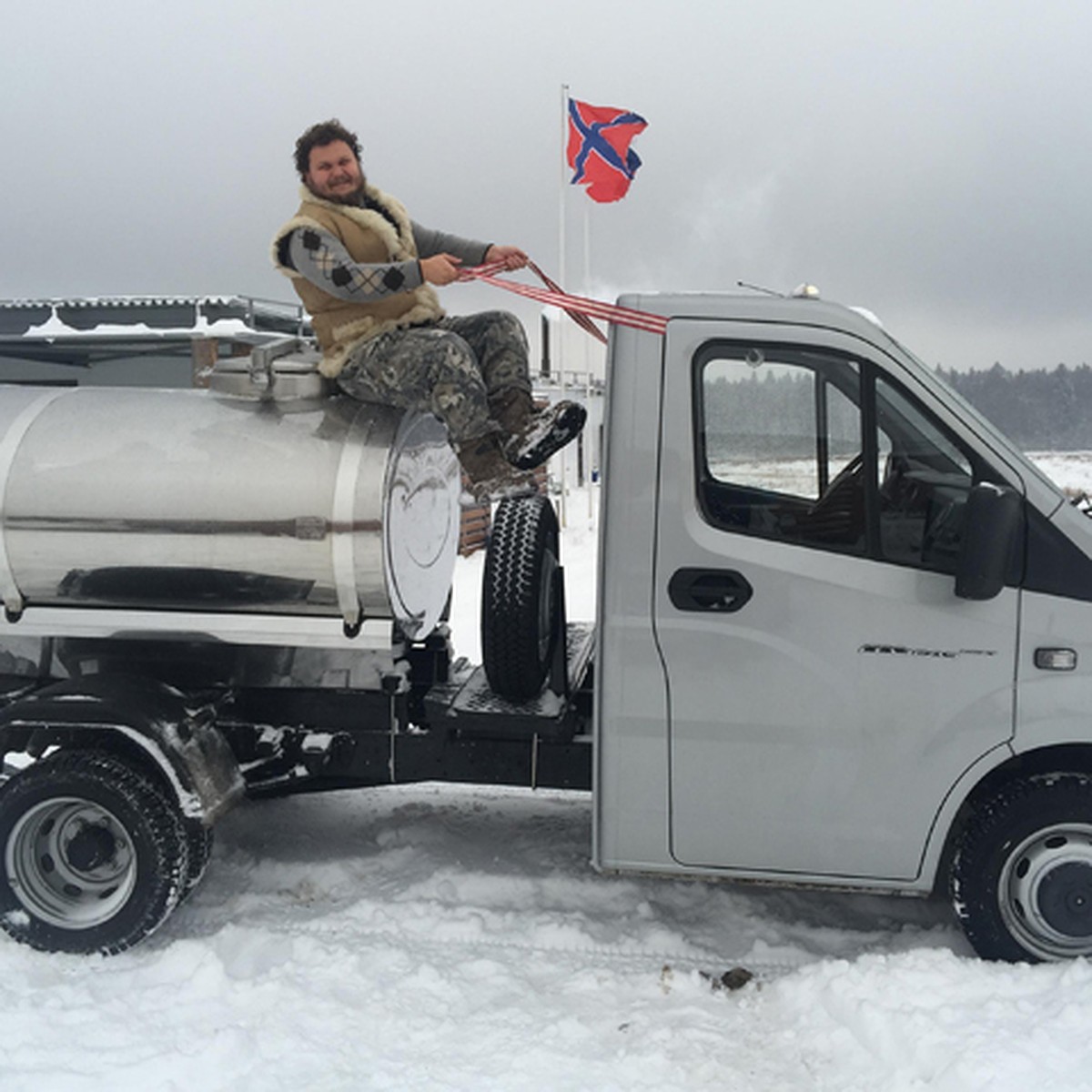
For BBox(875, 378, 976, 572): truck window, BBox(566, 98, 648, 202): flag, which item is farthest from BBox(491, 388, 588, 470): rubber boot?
BBox(566, 98, 648, 202): flag

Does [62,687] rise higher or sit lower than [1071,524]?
lower

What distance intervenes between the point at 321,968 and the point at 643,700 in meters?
1.56

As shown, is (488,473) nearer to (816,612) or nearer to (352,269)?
(352,269)

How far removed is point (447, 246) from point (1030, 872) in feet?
11.8

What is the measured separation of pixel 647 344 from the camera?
11.9 feet

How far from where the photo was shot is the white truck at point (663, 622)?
3.52 meters

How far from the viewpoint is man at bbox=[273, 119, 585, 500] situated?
3.99 metres

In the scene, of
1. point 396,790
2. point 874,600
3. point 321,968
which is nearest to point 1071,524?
point 874,600

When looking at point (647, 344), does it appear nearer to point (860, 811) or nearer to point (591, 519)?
point (860, 811)

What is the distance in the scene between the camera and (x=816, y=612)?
3.53 m

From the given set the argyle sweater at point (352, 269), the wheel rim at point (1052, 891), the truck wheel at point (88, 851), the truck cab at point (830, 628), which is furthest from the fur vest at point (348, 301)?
the wheel rim at point (1052, 891)

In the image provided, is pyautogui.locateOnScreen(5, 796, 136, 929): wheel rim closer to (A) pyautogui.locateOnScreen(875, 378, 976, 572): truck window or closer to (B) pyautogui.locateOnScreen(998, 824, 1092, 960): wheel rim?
(A) pyautogui.locateOnScreen(875, 378, 976, 572): truck window

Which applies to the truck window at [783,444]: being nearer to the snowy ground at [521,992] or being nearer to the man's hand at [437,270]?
the man's hand at [437,270]

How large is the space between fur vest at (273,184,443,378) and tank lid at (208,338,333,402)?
0.07 m
